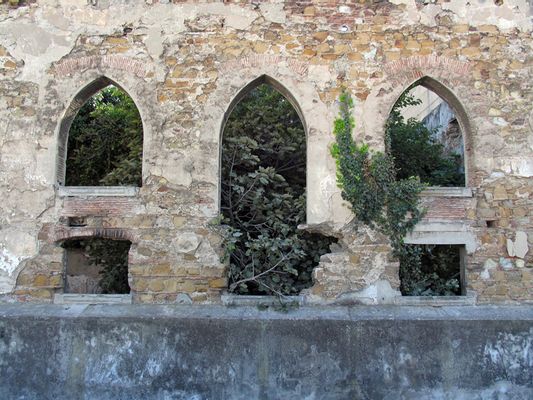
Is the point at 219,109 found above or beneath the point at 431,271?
above

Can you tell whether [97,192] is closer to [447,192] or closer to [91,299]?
[91,299]

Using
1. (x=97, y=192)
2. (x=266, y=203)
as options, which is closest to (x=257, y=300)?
(x=266, y=203)

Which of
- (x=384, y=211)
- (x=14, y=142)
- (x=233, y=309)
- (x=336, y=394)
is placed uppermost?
(x=14, y=142)

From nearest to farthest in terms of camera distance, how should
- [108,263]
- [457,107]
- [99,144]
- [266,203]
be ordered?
1. [457,107]
2. [266,203]
3. [108,263]
4. [99,144]

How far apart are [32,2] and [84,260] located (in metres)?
4.84

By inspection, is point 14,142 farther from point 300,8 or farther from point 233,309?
point 300,8

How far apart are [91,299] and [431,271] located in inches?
199

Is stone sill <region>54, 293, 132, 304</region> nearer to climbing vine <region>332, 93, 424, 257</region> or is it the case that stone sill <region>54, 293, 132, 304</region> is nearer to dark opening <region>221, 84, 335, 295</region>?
dark opening <region>221, 84, 335, 295</region>

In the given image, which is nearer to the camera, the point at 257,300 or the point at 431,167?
the point at 257,300

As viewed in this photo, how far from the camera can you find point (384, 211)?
5.67 m

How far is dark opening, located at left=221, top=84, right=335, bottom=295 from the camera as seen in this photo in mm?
5793

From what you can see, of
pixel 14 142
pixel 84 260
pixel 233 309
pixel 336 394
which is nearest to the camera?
pixel 336 394

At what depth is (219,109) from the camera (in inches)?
229

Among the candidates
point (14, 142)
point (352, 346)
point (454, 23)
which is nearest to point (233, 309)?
point (352, 346)
